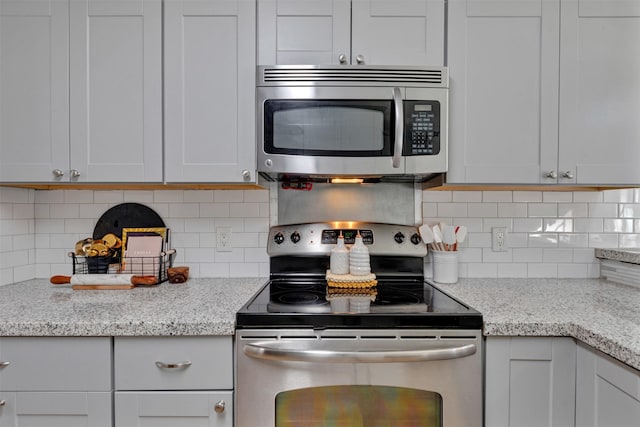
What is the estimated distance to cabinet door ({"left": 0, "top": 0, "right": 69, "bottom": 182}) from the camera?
1.54 meters

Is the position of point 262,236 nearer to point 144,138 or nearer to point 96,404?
point 144,138

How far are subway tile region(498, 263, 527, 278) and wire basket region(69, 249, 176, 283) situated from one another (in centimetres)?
166

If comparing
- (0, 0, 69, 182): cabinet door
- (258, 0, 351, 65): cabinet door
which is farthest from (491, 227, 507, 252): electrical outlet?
(0, 0, 69, 182): cabinet door

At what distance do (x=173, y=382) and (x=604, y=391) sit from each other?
50.7 inches

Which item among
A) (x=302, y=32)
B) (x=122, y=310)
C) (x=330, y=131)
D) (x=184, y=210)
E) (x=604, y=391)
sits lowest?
(x=604, y=391)

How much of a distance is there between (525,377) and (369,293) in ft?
1.99

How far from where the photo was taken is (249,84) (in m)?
1.54

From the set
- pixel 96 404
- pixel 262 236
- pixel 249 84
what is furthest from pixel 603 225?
pixel 96 404

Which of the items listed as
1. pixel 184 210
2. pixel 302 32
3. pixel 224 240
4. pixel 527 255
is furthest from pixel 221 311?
pixel 527 255

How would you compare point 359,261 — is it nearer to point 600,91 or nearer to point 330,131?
point 330,131

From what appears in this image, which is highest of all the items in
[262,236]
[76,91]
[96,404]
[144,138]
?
[76,91]

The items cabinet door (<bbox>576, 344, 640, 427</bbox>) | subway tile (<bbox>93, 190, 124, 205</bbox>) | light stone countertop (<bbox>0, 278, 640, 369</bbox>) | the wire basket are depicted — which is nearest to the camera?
cabinet door (<bbox>576, 344, 640, 427</bbox>)

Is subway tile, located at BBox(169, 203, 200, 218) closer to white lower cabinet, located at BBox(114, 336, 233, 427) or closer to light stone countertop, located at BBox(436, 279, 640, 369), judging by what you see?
white lower cabinet, located at BBox(114, 336, 233, 427)

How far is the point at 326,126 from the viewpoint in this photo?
4.96 ft
